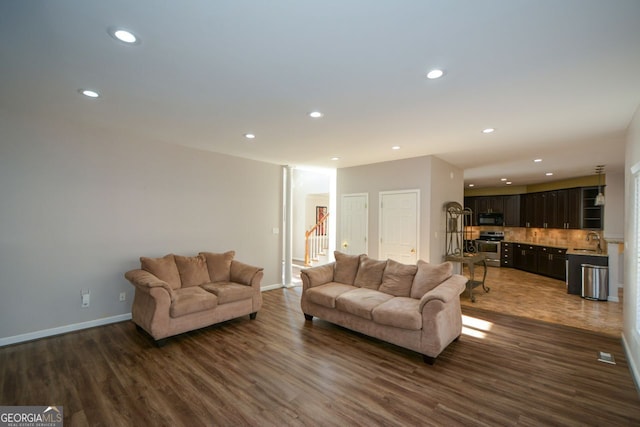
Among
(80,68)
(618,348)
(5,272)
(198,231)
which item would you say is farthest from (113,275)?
(618,348)

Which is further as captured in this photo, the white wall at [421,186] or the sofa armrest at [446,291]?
the white wall at [421,186]

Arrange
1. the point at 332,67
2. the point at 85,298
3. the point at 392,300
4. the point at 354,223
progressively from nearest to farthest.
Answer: the point at 332,67, the point at 392,300, the point at 85,298, the point at 354,223

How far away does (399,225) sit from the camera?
568 cm

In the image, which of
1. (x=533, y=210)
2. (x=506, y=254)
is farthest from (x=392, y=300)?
(x=533, y=210)

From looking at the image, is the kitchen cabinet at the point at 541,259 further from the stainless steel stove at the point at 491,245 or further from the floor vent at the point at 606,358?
the floor vent at the point at 606,358

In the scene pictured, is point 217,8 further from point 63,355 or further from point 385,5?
point 63,355

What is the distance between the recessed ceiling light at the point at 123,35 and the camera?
72.6 inches

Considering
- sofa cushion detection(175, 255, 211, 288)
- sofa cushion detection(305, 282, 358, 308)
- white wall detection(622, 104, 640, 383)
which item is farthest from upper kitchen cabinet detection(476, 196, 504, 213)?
sofa cushion detection(175, 255, 211, 288)

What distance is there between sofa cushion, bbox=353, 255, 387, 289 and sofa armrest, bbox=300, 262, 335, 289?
0.45 m

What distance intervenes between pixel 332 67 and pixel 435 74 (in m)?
0.86

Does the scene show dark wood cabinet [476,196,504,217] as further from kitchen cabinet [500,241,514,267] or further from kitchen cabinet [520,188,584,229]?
kitchen cabinet [500,241,514,267]

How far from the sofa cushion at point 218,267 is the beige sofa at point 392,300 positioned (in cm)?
131

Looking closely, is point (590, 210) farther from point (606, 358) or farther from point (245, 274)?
point (245, 274)

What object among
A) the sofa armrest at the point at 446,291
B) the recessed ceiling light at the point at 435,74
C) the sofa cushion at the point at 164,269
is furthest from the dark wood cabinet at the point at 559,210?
the sofa cushion at the point at 164,269
